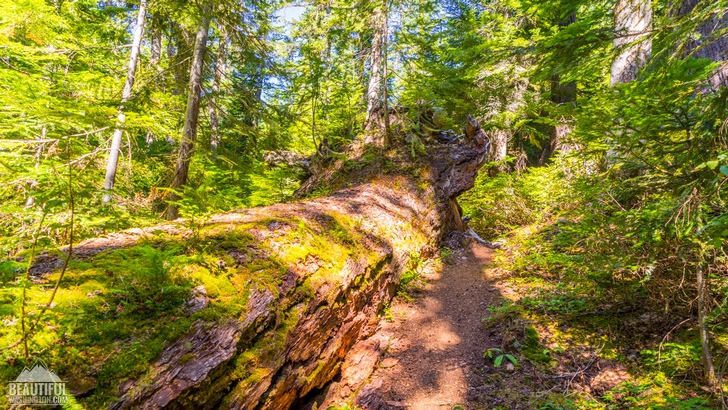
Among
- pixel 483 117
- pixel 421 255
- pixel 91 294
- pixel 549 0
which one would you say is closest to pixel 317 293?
pixel 91 294

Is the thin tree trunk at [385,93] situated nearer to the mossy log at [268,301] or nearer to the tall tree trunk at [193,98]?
the mossy log at [268,301]

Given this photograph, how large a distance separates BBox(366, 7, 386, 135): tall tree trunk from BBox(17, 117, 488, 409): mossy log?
410 cm

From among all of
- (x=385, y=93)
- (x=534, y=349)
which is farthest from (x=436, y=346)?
(x=385, y=93)

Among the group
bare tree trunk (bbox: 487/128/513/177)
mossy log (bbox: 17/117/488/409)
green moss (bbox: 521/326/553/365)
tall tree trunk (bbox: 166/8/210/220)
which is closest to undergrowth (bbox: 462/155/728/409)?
green moss (bbox: 521/326/553/365)

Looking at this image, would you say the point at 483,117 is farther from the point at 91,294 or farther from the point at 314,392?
the point at 91,294

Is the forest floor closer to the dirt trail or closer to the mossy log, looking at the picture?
the dirt trail

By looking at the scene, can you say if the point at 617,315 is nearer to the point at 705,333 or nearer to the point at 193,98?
the point at 705,333

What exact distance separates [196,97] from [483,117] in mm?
10854

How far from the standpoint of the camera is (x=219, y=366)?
7.53 ft

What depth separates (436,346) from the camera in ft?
15.5

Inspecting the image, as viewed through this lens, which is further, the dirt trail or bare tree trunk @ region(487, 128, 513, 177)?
bare tree trunk @ region(487, 128, 513, 177)

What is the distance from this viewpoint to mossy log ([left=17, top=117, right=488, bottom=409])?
2170 millimetres

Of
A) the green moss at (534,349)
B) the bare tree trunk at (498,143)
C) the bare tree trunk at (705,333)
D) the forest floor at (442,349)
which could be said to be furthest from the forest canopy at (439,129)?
the forest floor at (442,349)

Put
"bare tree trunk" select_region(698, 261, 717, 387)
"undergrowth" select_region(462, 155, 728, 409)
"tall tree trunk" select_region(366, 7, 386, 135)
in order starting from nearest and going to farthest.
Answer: "bare tree trunk" select_region(698, 261, 717, 387) < "undergrowth" select_region(462, 155, 728, 409) < "tall tree trunk" select_region(366, 7, 386, 135)
